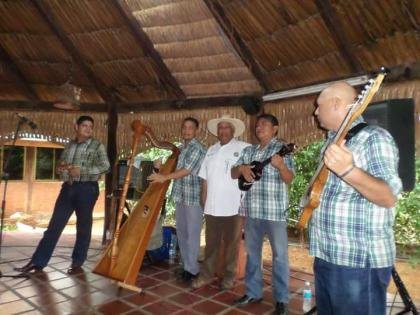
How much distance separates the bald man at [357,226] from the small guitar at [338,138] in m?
0.07

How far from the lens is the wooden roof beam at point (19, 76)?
17.2 ft

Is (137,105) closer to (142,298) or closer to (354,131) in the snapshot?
(142,298)

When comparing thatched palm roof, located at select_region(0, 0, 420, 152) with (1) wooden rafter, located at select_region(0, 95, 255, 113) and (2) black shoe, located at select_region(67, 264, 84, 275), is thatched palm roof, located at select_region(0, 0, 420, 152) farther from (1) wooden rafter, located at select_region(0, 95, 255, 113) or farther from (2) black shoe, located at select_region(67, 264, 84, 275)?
(2) black shoe, located at select_region(67, 264, 84, 275)

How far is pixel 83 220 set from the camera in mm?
3984

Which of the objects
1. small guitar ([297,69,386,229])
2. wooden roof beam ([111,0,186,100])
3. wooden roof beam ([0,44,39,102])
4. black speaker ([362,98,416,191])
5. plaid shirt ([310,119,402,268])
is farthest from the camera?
wooden roof beam ([0,44,39,102])

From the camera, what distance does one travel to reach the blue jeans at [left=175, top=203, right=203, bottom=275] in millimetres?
3633

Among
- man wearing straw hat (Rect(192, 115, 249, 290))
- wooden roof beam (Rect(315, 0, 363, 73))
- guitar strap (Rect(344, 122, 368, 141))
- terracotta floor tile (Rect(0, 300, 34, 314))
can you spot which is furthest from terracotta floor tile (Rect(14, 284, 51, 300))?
wooden roof beam (Rect(315, 0, 363, 73))

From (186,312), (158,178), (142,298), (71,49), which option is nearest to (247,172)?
(158,178)

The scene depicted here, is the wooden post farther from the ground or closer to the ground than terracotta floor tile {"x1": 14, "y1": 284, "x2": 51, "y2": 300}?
farther from the ground

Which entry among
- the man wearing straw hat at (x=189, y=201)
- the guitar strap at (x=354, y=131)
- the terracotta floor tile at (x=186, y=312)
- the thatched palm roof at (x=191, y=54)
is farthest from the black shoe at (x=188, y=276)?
the guitar strap at (x=354, y=131)

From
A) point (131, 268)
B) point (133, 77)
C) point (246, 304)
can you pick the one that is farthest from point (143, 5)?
point (246, 304)

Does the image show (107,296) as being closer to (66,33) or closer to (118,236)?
(118,236)

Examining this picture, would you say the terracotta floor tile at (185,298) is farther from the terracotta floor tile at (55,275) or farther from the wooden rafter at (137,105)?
the wooden rafter at (137,105)

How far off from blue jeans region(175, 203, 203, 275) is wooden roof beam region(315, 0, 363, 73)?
2.14 m
